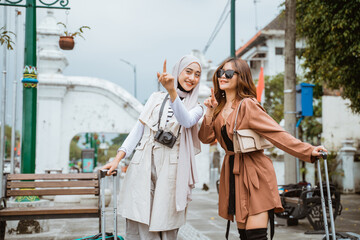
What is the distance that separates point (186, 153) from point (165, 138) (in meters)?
0.20

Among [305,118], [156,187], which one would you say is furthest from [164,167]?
[305,118]

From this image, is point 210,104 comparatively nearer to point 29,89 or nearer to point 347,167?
point 29,89

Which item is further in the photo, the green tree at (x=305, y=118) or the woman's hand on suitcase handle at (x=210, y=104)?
the green tree at (x=305, y=118)

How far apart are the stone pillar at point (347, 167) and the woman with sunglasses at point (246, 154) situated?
12.9 meters

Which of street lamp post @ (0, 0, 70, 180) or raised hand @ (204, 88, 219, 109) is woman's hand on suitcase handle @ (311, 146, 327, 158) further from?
street lamp post @ (0, 0, 70, 180)

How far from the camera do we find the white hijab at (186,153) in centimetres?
322

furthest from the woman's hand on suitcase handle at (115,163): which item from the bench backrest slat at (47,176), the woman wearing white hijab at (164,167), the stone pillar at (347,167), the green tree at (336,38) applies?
the stone pillar at (347,167)

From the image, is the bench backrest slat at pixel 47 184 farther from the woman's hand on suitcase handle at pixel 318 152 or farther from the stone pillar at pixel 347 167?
the stone pillar at pixel 347 167

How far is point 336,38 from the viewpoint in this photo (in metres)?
8.68

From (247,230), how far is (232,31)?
8.12 m

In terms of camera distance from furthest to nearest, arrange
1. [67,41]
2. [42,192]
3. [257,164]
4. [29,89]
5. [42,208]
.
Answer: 1. [67,41]
2. [29,89]
3. [42,192]
4. [42,208]
5. [257,164]

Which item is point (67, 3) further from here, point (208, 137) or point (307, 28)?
point (307, 28)

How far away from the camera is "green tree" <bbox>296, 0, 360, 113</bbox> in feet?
27.3

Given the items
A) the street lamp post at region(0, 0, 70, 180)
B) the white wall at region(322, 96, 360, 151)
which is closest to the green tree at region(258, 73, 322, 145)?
the white wall at region(322, 96, 360, 151)
